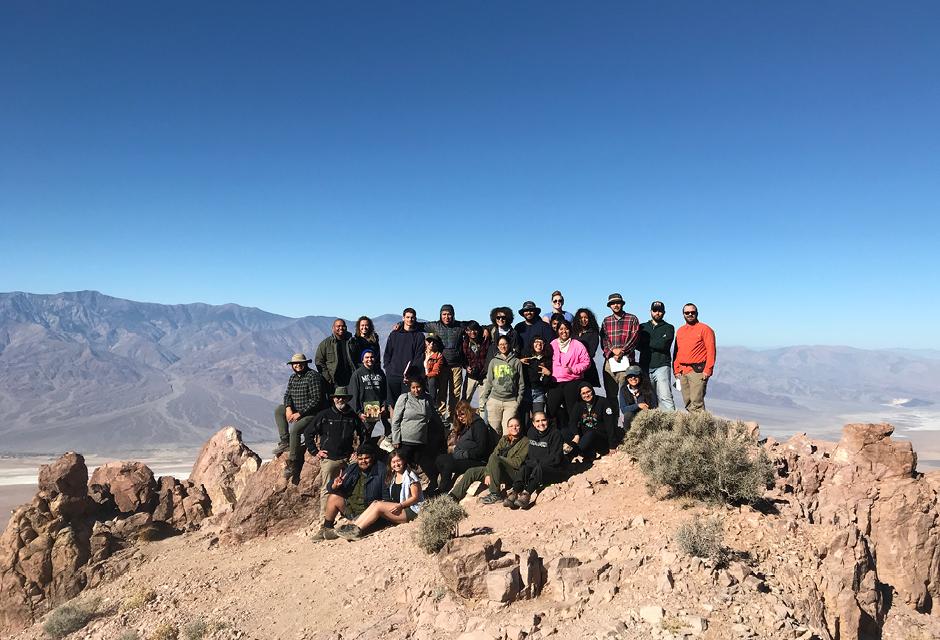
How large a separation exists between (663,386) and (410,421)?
4.71 m

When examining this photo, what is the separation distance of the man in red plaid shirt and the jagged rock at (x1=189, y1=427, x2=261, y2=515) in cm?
951

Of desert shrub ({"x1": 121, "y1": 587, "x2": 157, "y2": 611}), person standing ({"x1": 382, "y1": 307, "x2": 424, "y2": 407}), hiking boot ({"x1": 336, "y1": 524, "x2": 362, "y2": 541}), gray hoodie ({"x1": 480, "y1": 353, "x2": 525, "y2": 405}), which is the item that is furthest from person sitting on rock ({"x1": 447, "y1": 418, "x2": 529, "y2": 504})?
desert shrub ({"x1": 121, "y1": 587, "x2": 157, "y2": 611})

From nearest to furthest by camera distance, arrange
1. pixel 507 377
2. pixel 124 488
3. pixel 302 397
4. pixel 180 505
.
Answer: pixel 507 377, pixel 302 397, pixel 180 505, pixel 124 488

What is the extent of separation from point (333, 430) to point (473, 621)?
476cm

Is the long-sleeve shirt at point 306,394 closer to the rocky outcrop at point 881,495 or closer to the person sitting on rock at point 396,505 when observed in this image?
the person sitting on rock at point 396,505

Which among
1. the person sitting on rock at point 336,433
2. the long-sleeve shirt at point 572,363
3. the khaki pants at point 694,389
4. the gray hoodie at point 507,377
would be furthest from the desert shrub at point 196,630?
the khaki pants at point 694,389

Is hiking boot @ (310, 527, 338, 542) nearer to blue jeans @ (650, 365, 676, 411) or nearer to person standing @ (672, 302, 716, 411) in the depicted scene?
blue jeans @ (650, 365, 676, 411)

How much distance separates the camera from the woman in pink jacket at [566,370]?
10.0 meters

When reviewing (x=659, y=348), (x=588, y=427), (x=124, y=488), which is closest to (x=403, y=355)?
(x=588, y=427)

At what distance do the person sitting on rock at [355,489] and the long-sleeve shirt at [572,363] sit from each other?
11.5 feet

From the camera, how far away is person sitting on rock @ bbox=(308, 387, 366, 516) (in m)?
10.2

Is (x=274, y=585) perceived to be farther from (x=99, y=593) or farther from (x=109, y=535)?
(x=109, y=535)

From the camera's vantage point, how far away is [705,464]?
8.14 metres

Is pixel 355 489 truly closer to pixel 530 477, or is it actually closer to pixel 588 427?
pixel 530 477
